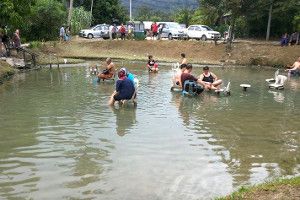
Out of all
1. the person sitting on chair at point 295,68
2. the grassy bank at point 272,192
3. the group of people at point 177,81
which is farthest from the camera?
the person sitting on chair at point 295,68

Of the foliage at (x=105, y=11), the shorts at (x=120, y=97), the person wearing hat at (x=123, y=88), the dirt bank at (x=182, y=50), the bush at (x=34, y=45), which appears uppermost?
the foliage at (x=105, y=11)

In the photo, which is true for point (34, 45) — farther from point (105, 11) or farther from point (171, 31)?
point (105, 11)

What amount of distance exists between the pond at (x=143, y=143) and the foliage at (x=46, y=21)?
2259 centimetres

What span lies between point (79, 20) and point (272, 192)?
155 feet

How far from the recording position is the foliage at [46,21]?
41.5 metres

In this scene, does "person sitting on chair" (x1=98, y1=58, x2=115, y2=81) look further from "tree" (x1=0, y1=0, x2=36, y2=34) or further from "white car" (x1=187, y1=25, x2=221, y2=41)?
"white car" (x1=187, y1=25, x2=221, y2=41)

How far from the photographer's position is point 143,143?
11680 mm

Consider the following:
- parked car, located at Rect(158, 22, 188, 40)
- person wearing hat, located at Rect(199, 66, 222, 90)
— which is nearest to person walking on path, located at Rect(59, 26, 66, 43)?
parked car, located at Rect(158, 22, 188, 40)

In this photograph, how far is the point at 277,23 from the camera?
146 feet

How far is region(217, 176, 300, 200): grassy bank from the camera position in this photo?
22.9ft

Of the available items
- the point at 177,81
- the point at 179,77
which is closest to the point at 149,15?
the point at 177,81

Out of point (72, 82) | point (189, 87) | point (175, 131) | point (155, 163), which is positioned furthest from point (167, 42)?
point (155, 163)

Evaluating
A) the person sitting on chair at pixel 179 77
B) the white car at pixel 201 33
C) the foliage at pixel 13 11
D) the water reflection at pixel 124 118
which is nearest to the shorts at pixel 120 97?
the water reflection at pixel 124 118

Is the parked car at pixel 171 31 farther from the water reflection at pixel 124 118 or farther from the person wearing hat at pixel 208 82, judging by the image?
the water reflection at pixel 124 118
